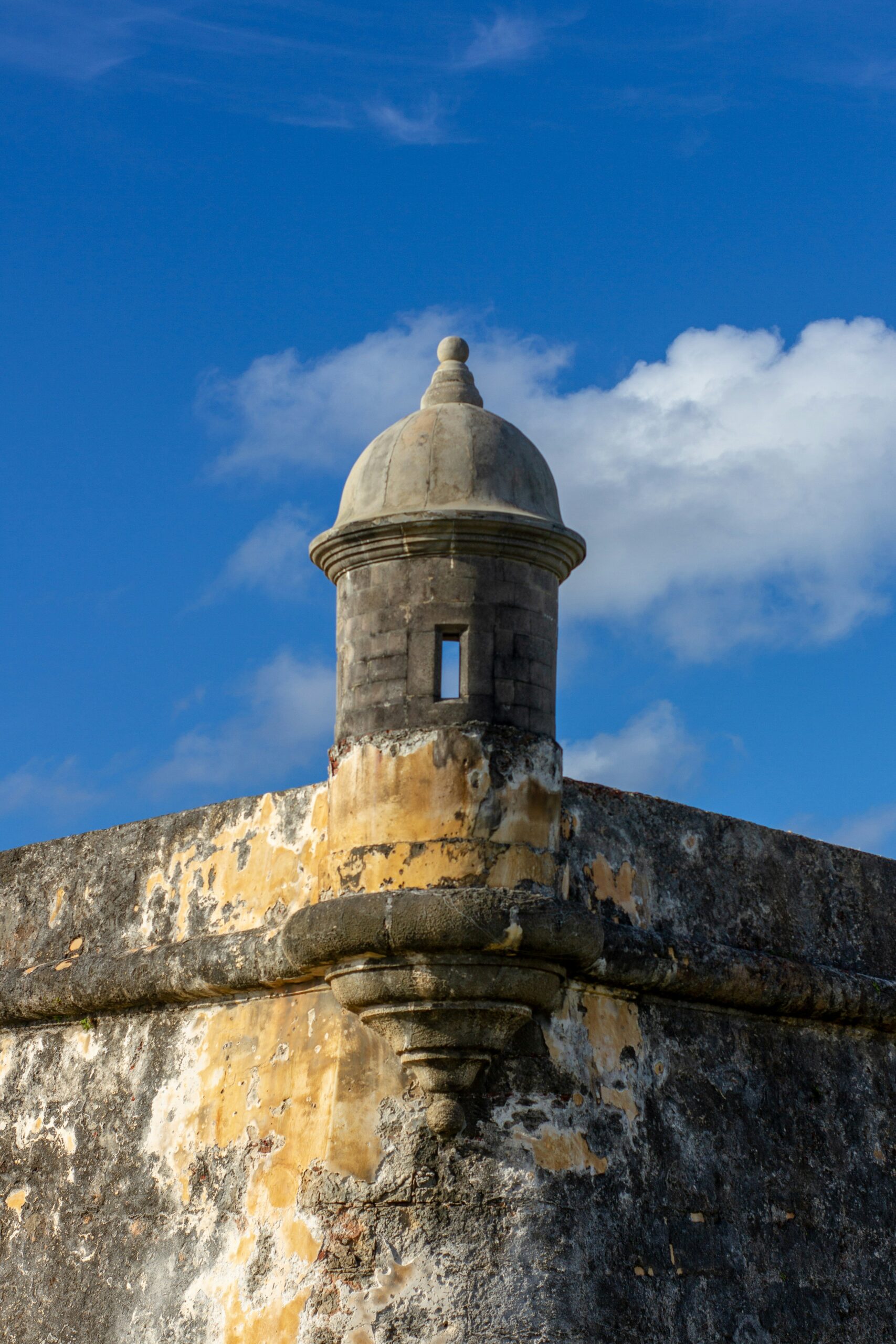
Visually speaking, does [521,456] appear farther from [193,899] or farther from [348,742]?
[193,899]

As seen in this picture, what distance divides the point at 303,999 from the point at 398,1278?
3.66ft

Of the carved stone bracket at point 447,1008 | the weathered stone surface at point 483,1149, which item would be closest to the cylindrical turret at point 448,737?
the carved stone bracket at point 447,1008

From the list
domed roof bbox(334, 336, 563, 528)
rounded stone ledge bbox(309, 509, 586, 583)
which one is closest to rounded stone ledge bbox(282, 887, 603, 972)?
rounded stone ledge bbox(309, 509, 586, 583)

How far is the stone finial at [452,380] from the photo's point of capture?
697 cm

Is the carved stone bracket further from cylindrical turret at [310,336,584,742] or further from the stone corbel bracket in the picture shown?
cylindrical turret at [310,336,584,742]

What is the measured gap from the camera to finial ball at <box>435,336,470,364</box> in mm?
7184

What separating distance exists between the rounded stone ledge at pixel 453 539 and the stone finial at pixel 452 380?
2.35 feet

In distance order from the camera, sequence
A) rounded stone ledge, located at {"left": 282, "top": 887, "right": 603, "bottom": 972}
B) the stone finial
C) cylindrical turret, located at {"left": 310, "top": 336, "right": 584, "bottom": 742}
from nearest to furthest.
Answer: rounded stone ledge, located at {"left": 282, "top": 887, "right": 603, "bottom": 972}
cylindrical turret, located at {"left": 310, "top": 336, "right": 584, "bottom": 742}
the stone finial

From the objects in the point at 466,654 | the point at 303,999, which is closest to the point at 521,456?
the point at 466,654

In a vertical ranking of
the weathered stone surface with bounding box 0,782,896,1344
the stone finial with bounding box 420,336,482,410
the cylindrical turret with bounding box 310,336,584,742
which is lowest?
the weathered stone surface with bounding box 0,782,896,1344

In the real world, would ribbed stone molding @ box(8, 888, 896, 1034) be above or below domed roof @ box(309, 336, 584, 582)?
below

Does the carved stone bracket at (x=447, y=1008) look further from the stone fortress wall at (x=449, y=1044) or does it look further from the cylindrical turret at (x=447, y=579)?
the cylindrical turret at (x=447, y=579)

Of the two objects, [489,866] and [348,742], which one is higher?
[348,742]

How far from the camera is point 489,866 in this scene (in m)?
6.11
